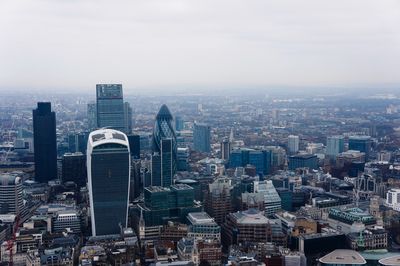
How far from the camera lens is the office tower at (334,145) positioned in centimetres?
2444

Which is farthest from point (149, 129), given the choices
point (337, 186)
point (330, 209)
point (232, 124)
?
point (330, 209)

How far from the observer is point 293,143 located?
2578 cm

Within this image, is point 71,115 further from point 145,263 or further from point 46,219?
point 145,263

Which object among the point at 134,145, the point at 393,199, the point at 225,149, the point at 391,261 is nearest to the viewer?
the point at 391,261

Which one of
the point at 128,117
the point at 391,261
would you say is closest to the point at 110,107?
the point at 128,117

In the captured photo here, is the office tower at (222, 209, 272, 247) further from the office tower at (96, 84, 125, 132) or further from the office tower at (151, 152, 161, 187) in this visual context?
the office tower at (96, 84, 125, 132)

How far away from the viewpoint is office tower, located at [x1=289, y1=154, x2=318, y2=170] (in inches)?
875

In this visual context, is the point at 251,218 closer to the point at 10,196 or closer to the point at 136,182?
the point at 136,182

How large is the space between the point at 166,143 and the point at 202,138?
9.25 m

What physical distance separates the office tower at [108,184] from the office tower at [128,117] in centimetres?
1023

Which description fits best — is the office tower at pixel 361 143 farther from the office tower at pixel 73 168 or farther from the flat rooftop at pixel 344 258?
the flat rooftop at pixel 344 258

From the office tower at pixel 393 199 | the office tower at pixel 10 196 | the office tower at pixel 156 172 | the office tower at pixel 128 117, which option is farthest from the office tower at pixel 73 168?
the office tower at pixel 393 199

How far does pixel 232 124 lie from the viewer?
30391mm

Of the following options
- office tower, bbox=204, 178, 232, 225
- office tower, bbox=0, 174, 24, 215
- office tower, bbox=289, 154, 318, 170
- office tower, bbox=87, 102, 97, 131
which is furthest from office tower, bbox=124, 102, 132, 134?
office tower, bbox=204, 178, 232, 225
